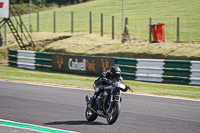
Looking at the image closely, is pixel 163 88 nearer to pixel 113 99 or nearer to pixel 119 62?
pixel 119 62

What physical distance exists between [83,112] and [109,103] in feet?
7.00

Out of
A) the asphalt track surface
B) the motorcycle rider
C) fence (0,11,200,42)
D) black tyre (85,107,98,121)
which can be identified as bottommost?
the asphalt track surface

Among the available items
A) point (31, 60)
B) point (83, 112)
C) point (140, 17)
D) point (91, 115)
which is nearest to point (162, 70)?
point (83, 112)

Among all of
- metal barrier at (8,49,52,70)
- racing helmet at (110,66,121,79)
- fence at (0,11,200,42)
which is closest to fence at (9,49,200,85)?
metal barrier at (8,49,52,70)

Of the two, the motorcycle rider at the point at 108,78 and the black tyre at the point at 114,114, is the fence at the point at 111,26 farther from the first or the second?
the black tyre at the point at 114,114

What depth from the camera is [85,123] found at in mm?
9016

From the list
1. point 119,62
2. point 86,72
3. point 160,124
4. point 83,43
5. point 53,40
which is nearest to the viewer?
point 160,124

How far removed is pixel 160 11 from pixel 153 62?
97.9 ft

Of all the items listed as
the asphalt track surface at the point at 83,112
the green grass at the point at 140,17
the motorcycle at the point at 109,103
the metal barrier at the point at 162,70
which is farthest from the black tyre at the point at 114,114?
the green grass at the point at 140,17

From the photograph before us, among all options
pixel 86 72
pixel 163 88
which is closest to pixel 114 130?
Answer: pixel 163 88

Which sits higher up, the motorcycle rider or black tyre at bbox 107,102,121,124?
the motorcycle rider

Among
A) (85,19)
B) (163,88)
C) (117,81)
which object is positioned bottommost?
(163,88)

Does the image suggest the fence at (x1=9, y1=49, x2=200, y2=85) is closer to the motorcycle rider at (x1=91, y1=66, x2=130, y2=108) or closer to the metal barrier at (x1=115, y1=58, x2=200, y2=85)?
the metal barrier at (x1=115, y1=58, x2=200, y2=85)

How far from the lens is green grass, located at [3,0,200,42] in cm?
3759
